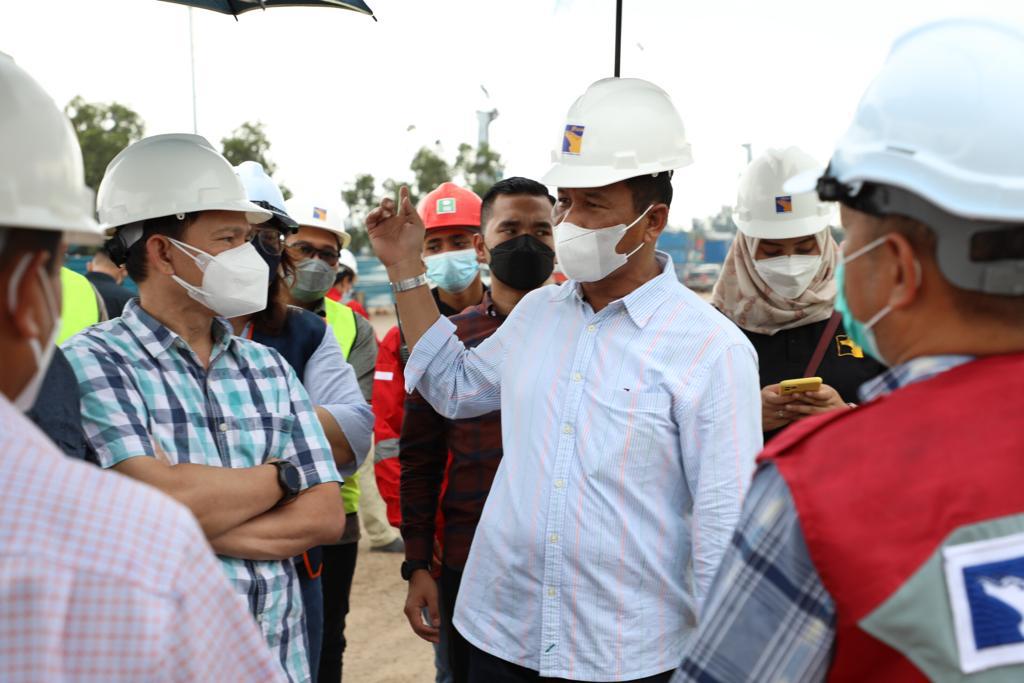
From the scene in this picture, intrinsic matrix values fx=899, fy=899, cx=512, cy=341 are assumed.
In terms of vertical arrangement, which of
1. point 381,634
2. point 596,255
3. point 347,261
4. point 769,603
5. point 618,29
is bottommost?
point 381,634

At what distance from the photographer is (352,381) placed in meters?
3.35

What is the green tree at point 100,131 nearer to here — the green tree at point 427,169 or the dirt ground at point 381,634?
the green tree at point 427,169

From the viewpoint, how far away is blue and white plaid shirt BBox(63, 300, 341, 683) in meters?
2.24

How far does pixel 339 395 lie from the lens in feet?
10.8

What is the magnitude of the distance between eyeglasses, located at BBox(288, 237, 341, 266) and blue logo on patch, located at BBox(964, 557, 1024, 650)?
4060 millimetres

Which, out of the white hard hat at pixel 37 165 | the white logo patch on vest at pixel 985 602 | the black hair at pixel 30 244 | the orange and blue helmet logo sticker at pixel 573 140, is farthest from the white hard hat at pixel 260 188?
the white logo patch on vest at pixel 985 602

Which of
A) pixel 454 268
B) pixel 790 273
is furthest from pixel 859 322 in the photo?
pixel 454 268

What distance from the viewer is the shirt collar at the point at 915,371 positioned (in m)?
1.26


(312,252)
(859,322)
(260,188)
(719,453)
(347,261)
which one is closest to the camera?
(859,322)

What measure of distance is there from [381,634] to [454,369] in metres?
3.37

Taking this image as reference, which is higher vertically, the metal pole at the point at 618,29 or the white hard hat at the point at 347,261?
the metal pole at the point at 618,29

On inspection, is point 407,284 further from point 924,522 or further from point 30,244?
point 924,522

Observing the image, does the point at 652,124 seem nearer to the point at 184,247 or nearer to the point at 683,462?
the point at 683,462

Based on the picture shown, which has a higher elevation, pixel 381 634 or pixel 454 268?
pixel 454 268
